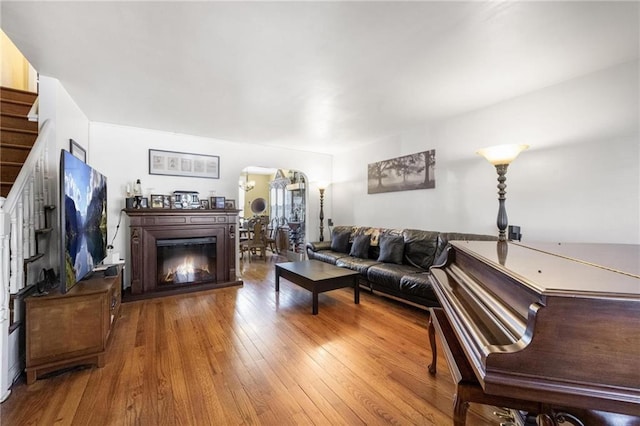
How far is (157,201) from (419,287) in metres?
3.85

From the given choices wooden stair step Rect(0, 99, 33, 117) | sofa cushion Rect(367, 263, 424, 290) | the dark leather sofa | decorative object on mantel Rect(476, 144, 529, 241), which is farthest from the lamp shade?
wooden stair step Rect(0, 99, 33, 117)

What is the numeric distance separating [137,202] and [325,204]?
3.46 meters

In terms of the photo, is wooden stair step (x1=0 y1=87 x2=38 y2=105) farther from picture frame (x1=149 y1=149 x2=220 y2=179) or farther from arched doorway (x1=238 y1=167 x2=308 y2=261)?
arched doorway (x1=238 y1=167 x2=308 y2=261)

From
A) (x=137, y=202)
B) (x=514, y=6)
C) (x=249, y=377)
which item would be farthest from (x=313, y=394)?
(x=137, y=202)

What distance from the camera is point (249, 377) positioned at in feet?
6.07

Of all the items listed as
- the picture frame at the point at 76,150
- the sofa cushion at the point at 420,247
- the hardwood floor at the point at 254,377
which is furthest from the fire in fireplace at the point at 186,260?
the sofa cushion at the point at 420,247

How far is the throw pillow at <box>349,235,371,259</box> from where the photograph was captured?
4234 mm

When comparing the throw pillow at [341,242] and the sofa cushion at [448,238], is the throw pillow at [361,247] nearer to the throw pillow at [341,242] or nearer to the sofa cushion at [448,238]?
the throw pillow at [341,242]

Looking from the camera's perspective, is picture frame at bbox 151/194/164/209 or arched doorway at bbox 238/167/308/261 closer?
picture frame at bbox 151/194/164/209

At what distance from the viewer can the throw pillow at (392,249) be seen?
12.2 ft

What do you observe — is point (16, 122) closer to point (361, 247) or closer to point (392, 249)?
point (361, 247)

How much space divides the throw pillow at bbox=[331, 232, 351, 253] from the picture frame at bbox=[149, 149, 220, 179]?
238cm

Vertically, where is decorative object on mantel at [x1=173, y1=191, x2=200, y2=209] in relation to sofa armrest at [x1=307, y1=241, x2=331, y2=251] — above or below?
above

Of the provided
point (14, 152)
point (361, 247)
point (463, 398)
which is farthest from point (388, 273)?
point (14, 152)
